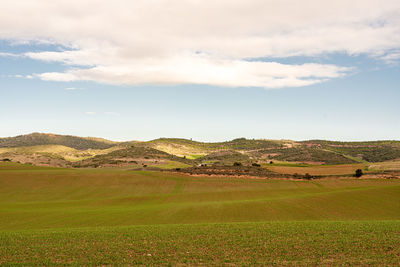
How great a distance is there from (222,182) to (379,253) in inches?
2565

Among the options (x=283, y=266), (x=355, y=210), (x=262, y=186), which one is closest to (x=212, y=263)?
(x=283, y=266)

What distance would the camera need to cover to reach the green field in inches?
904

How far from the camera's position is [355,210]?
46938mm

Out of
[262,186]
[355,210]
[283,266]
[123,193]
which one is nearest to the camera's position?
[283,266]

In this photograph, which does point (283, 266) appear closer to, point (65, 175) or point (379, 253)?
point (379, 253)

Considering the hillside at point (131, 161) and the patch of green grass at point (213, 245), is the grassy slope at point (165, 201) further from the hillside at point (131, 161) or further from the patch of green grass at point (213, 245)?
the hillside at point (131, 161)

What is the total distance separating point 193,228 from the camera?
32.6 meters

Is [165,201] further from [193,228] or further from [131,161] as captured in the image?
[131,161]

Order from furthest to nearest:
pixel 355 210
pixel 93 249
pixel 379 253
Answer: pixel 355 210, pixel 93 249, pixel 379 253

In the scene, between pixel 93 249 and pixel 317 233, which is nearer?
pixel 93 249

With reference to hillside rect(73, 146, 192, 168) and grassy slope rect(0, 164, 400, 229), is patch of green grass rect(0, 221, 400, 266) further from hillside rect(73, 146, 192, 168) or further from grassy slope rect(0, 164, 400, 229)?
hillside rect(73, 146, 192, 168)

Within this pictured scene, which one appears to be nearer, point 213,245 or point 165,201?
point 213,245

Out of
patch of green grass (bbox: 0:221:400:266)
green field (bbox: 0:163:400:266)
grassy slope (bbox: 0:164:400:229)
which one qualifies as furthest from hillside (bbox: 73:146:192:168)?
patch of green grass (bbox: 0:221:400:266)

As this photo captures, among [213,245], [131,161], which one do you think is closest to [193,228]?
[213,245]
